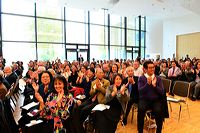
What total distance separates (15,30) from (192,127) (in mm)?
9819

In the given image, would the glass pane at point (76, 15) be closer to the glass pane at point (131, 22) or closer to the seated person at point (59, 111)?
the glass pane at point (131, 22)

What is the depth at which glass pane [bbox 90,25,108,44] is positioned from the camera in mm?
13522

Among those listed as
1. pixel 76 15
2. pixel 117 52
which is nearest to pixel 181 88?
pixel 76 15

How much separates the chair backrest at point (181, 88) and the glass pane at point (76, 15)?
31.0 feet

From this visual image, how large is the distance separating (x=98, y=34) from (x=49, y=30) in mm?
3617

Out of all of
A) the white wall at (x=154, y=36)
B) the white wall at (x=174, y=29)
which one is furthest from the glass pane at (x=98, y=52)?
the white wall at (x=174, y=29)

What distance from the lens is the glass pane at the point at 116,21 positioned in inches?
Result: 570

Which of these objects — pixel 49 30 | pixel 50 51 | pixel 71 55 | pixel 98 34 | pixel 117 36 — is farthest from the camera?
pixel 117 36

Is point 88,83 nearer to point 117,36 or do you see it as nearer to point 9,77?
point 9,77

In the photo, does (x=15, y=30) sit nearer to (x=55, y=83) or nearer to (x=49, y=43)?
(x=49, y=43)

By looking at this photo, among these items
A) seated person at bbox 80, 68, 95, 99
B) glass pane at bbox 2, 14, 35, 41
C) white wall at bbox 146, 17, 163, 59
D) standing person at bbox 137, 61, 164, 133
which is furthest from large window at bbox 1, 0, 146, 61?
standing person at bbox 137, 61, 164, 133

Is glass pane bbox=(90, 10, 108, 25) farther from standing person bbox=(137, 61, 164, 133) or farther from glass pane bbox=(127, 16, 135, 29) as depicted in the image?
standing person bbox=(137, 61, 164, 133)

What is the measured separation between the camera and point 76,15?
41.6 feet

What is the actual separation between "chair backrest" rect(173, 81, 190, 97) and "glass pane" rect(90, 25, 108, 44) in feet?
31.6
